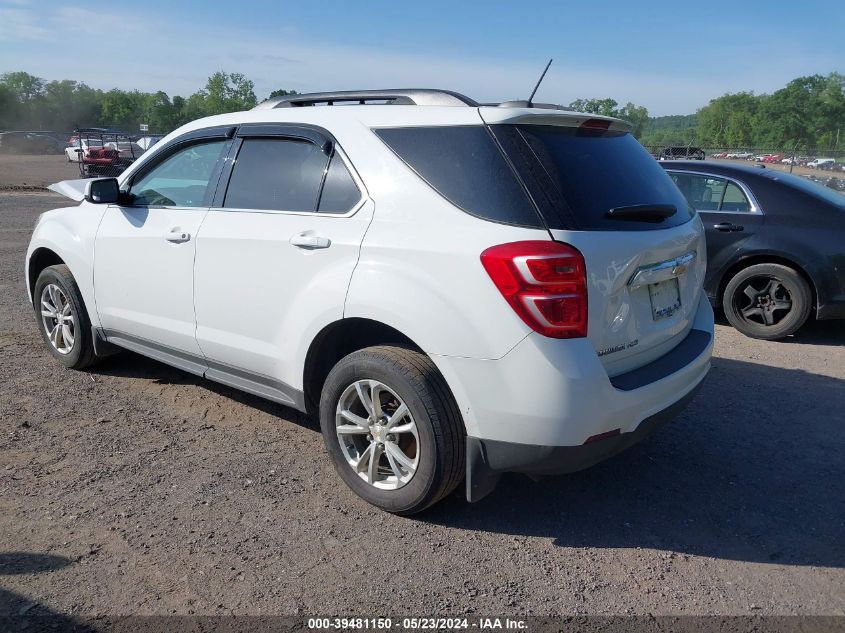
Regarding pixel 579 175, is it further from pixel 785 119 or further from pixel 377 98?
pixel 785 119

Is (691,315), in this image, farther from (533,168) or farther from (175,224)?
(175,224)

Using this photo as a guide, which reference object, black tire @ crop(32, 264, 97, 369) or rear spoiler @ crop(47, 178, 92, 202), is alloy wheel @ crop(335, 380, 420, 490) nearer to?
black tire @ crop(32, 264, 97, 369)

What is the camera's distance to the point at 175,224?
4297 mm

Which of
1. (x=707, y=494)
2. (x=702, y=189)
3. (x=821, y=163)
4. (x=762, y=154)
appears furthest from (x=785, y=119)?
(x=707, y=494)

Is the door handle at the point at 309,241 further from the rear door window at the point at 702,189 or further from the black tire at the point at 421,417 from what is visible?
the rear door window at the point at 702,189

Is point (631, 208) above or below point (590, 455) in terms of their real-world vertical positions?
above

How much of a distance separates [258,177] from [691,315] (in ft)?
8.08

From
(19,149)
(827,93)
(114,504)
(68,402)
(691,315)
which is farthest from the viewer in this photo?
(827,93)

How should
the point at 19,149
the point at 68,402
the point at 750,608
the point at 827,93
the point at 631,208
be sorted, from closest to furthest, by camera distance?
the point at 750,608, the point at 631,208, the point at 68,402, the point at 19,149, the point at 827,93

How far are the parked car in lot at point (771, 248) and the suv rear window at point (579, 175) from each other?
3.64 meters

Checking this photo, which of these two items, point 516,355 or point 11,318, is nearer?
point 516,355

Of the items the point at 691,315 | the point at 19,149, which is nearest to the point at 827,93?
the point at 19,149

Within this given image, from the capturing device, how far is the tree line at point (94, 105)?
94062 millimetres

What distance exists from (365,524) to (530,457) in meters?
0.91
